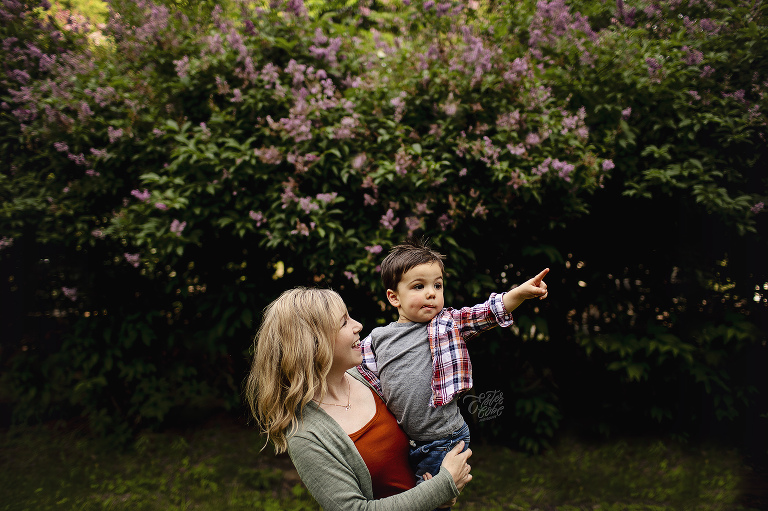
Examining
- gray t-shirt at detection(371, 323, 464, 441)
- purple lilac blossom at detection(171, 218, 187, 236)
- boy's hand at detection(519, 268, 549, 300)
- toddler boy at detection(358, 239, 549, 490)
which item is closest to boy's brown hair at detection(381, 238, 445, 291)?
toddler boy at detection(358, 239, 549, 490)

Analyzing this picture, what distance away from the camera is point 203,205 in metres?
3.54

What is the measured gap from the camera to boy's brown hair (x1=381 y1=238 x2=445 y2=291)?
1.83 m

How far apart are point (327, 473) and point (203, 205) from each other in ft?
8.22

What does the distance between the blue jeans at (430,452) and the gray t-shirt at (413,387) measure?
2 cm

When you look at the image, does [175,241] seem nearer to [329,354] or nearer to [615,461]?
[329,354]

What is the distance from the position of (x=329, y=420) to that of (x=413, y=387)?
34 centimetres

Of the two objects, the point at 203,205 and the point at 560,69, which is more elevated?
the point at 560,69

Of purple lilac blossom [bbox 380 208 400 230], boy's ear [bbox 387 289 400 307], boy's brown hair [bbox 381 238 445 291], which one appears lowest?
boy's ear [bbox 387 289 400 307]

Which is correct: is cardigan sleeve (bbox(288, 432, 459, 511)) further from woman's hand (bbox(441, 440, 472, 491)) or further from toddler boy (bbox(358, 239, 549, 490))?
toddler boy (bbox(358, 239, 549, 490))

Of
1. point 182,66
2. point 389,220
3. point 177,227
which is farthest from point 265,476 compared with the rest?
point 182,66

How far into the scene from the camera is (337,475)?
153 centimetres

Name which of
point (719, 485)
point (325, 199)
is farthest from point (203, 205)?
point (719, 485)

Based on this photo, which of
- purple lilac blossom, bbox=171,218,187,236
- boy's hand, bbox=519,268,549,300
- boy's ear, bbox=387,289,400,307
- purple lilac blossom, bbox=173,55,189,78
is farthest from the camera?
purple lilac blossom, bbox=173,55,189,78

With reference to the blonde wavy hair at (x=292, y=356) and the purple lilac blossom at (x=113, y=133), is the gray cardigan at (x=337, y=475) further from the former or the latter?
the purple lilac blossom at (x=113, y=133)
